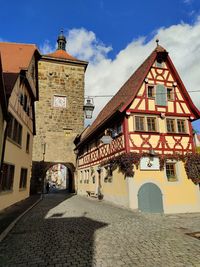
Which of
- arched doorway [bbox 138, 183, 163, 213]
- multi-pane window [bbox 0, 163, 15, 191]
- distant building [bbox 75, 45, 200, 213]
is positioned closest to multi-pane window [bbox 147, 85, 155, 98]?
distant building [bbox 75, 45, 200, 213]

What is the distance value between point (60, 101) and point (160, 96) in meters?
16.9

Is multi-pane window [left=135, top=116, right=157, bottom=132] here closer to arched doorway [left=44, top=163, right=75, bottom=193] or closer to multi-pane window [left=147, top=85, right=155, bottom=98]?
multi-pane window [left=147, top=85, right=155, bottom=98]

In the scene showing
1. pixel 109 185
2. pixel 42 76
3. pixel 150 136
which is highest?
pixel 42 76

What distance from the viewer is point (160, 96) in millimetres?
14352

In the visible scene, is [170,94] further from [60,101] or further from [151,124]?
[60,101]

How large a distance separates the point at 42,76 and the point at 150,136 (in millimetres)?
19386

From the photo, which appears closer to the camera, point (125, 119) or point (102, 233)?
point (102, 233)

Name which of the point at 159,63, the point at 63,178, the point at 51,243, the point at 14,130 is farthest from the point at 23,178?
the point at 63,178

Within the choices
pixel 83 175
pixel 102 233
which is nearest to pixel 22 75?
pixel 102 233

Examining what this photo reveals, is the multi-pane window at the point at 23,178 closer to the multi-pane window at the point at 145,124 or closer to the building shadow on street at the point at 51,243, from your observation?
the building shadow on street at the point at 51,243

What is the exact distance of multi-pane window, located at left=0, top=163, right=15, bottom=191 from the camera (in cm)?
1094

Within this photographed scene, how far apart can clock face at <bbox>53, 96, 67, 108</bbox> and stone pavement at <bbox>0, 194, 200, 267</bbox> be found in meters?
21.0

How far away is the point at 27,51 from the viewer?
16.3 meters

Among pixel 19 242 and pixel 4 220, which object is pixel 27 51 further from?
pixel 19 242
